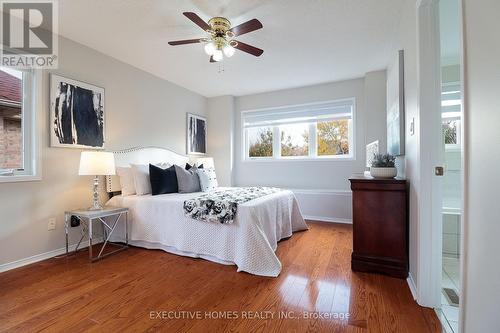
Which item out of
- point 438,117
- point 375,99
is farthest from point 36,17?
point 375,99

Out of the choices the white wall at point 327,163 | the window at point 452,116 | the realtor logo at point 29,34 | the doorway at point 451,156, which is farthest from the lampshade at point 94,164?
the window at point 452,116

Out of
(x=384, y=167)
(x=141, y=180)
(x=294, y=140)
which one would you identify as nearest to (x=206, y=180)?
(x=141, y=180)

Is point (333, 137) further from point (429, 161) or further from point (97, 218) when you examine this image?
point (97, 218)

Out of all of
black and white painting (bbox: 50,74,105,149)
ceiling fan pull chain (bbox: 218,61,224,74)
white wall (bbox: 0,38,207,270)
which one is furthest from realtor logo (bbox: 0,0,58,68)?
ceiling fan pull chain (bbox: 218,61,224,74)

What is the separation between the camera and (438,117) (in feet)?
5.31

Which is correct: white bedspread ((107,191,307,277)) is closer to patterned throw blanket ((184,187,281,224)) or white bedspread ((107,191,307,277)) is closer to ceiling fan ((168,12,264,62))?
patterned throw blanket ((184,187,281,224))

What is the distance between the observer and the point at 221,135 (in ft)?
16.5

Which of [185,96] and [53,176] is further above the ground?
[185,96]

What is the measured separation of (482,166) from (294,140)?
380cm

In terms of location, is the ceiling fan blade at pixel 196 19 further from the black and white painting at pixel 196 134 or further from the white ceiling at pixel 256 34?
the black and white painting at pixel 196 134

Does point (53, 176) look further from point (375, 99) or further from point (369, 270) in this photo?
point (375, 99)

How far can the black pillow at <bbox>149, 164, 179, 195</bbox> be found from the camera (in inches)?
123

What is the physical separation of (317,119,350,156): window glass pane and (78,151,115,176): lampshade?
3.38 m

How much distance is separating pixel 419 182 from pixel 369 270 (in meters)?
0.98
